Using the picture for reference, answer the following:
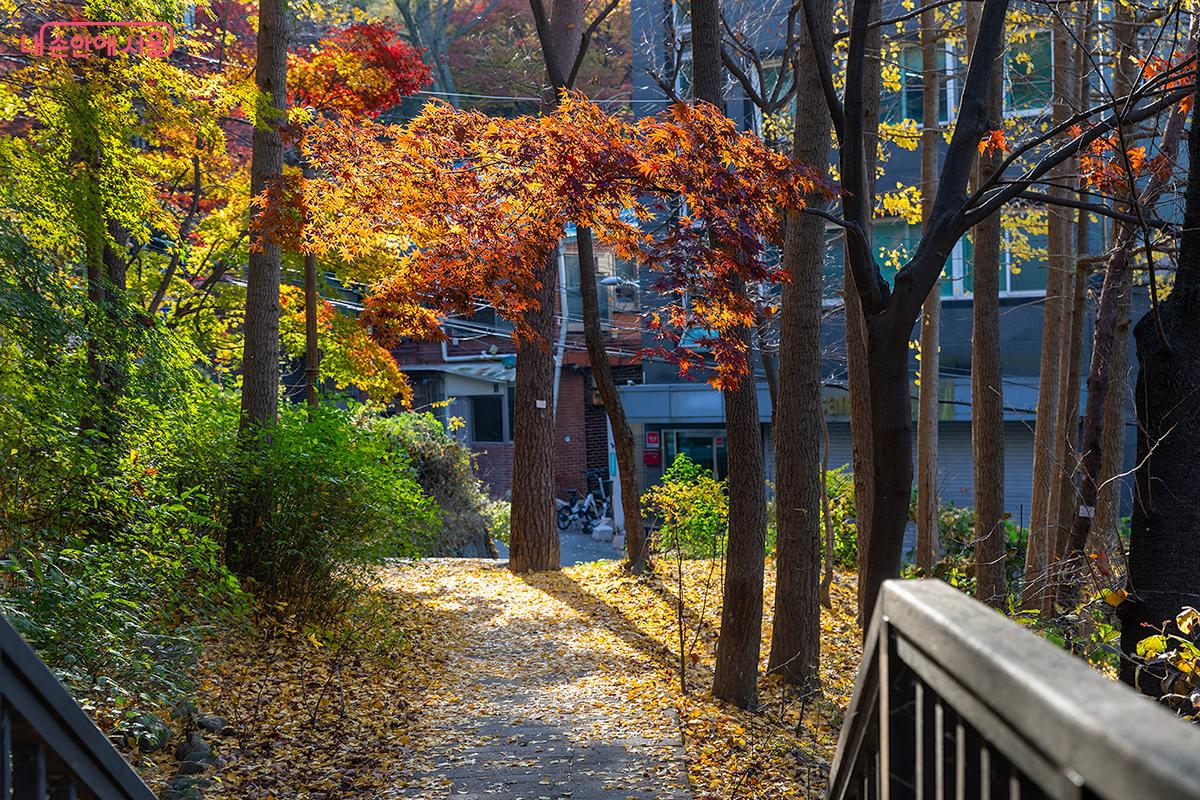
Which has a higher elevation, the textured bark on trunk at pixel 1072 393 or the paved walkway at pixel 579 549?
the textured bark on trunk at pixel 1072 393

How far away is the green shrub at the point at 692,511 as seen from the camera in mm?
14484

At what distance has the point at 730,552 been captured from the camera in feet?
25.8

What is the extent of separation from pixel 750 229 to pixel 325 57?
9347 mm

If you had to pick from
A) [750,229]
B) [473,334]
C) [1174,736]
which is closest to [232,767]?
[750,229]

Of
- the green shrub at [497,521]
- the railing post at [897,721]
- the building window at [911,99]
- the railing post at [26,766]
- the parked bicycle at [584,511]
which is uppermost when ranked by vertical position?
the building window at [911,99]

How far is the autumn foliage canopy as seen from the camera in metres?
6.16

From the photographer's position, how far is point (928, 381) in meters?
12.0

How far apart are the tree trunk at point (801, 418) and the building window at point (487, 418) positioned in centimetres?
2192

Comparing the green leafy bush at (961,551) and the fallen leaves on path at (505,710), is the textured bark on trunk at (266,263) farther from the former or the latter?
the green leafy bush at (961,551)

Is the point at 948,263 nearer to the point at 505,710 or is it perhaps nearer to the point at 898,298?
the point at 505,710

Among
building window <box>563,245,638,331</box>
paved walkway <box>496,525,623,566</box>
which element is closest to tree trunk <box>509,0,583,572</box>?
paved walkway <box>496,525,623,566</box>

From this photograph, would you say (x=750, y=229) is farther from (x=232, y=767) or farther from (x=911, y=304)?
(x=232, y=767)

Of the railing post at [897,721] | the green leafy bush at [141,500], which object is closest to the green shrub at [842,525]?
the green leafy bush at [141,500]

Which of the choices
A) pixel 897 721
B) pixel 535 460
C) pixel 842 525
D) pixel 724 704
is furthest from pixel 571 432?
pixel 897 721
